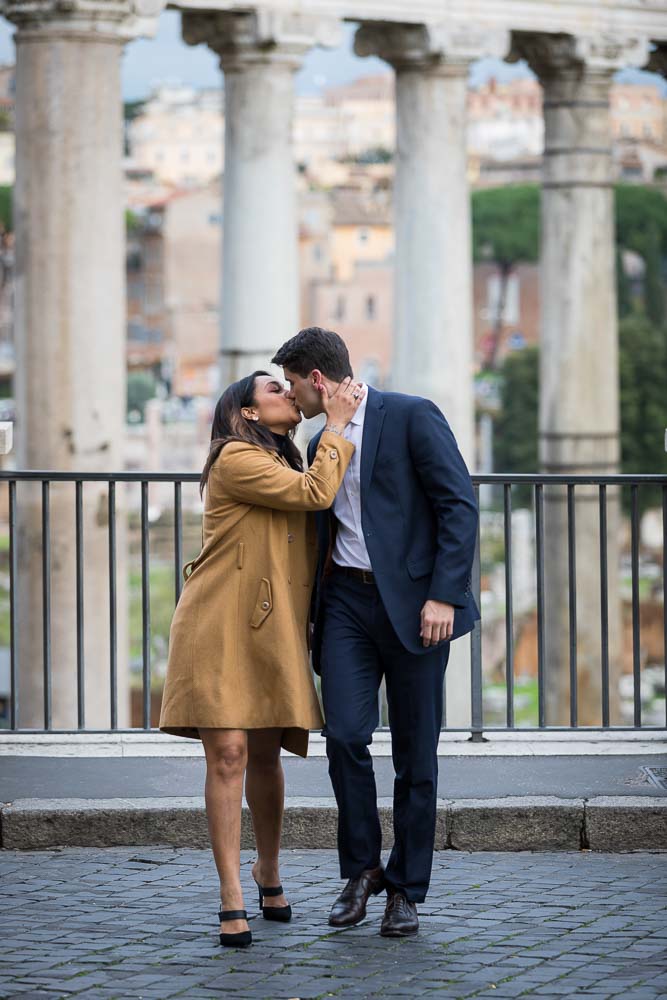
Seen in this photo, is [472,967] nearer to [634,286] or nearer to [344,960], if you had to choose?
[344,960]

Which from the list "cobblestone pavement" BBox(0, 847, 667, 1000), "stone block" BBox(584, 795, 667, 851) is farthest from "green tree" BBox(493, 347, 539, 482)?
"cobblestone pavement" BBox(0, 847, 667, 1000)

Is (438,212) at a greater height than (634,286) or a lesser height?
lesser

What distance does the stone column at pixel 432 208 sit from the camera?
1509cm

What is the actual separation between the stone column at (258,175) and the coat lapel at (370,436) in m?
9.23

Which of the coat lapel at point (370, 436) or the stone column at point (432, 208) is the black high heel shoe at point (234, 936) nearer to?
the coat lapel at point (370, 436)

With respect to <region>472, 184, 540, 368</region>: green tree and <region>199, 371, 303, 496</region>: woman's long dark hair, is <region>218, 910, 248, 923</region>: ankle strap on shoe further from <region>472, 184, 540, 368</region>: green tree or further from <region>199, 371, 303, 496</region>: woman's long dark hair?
<region>472, 184, 540, 368</region>: green tree

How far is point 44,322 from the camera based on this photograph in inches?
518

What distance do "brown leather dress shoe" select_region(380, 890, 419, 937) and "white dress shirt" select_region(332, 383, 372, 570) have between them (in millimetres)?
919

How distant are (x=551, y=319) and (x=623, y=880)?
1276 centimetres

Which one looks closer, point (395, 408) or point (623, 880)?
point (395, 408)

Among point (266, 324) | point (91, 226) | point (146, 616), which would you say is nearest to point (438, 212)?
point (266, 324)

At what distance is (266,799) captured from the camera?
18.2 feet

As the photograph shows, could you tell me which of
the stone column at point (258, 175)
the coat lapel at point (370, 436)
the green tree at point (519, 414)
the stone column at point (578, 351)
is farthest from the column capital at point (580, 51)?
the green tree at point (519, 414)

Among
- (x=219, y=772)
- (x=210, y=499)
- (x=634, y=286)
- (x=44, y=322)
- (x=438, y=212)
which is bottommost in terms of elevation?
(x=219, y=772)
